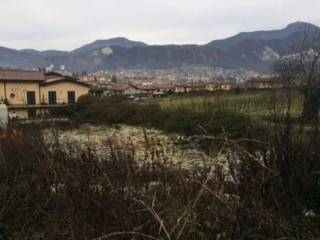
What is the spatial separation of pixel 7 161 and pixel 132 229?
3.08 meters

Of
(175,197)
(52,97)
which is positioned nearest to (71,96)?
(52,97)

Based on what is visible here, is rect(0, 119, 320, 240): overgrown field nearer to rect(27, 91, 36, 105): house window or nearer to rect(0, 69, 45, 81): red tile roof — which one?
rect(0, 69, 45, 81): red tile roof

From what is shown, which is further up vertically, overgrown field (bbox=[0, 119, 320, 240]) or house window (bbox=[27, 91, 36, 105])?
overgrown field (bbox=[0, 119, 320, 240])

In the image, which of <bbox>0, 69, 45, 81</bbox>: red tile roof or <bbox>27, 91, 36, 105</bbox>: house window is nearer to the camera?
<bbox>0, 69, 45, 81</bbox>: red tile roof

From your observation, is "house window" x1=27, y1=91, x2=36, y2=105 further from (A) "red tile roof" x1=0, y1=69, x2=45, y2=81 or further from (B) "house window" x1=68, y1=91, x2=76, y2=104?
(B) "house window" x1=68, y1=91, x2=76, y2=104

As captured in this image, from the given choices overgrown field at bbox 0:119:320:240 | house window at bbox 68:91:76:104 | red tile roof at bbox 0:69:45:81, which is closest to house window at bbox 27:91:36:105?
red tile roof at bbox 0:69:45:81

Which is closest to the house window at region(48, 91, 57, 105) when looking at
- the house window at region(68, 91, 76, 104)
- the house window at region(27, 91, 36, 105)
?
the house window at region(68, 91, 76, 104)

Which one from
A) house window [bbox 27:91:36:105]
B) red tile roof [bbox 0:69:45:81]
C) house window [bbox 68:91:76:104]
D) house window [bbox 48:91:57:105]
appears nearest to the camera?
red tile roof [bbox 0:69:45:81]

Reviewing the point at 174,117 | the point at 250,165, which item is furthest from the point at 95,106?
the point at 250,165

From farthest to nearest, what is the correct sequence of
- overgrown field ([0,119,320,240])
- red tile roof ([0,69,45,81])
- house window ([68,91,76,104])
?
house window ([68,91,76,104]), red tile roof ([0,69,45,81]), overgrown field ([0,119,320,240])

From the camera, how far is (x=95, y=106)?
3841 cm

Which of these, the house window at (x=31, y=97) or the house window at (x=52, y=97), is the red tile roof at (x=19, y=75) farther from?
the house window at (x=52, y=97)

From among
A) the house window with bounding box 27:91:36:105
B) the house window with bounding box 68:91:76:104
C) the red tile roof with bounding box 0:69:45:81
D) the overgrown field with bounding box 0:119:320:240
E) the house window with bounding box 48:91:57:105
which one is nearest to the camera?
the overgrown field with bounding box 0:119:320:240

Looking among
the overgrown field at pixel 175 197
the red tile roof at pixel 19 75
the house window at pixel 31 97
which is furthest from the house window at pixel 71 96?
the overgrown field at pixel 175 197
